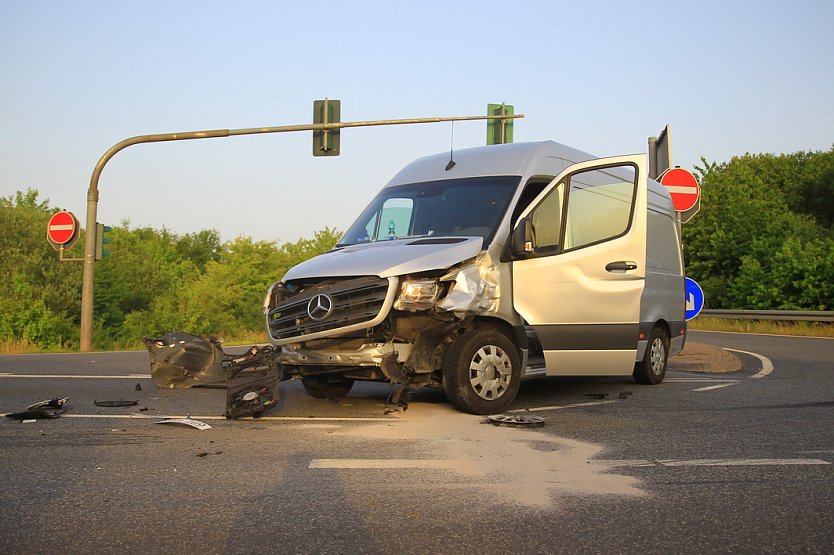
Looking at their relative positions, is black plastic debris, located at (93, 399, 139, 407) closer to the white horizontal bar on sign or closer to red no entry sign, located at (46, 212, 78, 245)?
the white horizontal bar on sign

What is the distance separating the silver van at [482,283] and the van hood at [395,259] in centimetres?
2

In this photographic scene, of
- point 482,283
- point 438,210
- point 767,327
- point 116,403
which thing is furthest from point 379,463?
point 767,327

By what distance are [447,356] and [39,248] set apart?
44.7 meters

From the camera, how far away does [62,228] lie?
67.1ft

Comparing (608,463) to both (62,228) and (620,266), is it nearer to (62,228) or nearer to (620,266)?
(620,266)

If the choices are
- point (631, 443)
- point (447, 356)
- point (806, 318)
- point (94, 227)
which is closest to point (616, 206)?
point (447, 356)

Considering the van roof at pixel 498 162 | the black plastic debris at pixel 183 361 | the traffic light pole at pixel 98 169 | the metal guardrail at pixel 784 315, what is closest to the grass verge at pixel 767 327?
the metal guardrail at pixel 784 315

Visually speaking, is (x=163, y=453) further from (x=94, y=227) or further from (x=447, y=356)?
(x=94, y=227)

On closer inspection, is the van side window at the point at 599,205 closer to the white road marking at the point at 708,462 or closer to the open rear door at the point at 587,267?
the open rear door at the point at 587,267

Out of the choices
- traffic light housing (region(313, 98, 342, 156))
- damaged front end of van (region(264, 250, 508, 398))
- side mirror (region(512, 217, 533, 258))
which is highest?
traffic light housing (region(313, 98, 342, 156))

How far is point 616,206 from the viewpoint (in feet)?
29.3

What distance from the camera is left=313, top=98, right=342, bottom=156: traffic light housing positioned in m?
19.9

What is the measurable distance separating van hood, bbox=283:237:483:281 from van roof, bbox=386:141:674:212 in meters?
1.26

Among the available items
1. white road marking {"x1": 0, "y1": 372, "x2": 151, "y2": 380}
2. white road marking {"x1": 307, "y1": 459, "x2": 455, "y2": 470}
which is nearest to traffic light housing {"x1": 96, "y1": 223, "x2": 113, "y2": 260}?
white road marking {"x1": 0, "y1": 372, "x2": 151, "y2": 380}
